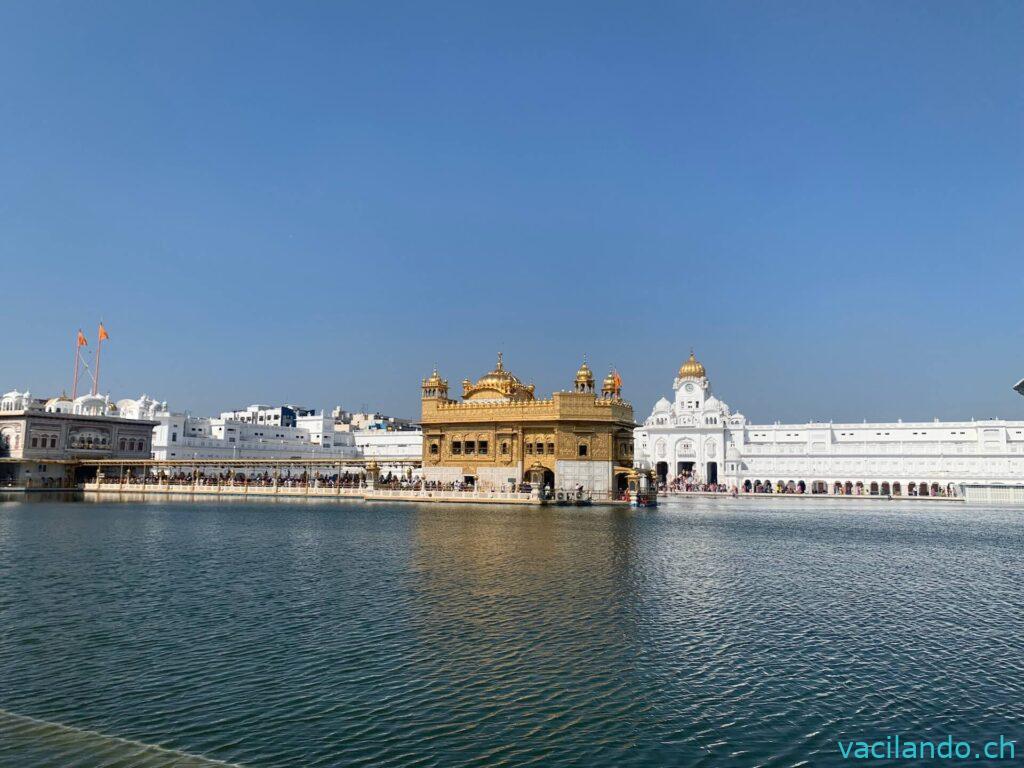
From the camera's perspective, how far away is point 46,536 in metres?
32.5

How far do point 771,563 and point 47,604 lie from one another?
20.9 meters

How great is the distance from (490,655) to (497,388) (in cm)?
5641

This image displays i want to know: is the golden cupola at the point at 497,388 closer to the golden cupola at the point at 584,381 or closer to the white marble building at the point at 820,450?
the golden cupola at the point at 584,381

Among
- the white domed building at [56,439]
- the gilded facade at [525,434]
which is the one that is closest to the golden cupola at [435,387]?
the gilded facade at [525,434]

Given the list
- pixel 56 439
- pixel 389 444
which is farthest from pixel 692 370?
pixel 56 439

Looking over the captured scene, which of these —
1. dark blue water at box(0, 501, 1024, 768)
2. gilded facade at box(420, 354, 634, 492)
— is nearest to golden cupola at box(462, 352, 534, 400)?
gilded facade at box(420, 354, 634, 492)

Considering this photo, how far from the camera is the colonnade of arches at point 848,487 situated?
328 ft

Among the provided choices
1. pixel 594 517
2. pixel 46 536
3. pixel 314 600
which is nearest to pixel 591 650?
pixel 314 600

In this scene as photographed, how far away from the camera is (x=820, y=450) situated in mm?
107750

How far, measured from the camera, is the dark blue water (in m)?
10.4

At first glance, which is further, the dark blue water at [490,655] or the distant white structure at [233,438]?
the distant white structure at [233,438]

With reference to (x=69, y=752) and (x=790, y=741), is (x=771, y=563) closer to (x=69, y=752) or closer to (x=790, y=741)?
(x=790, y=741)

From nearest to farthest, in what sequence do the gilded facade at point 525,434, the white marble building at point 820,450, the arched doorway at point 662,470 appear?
the gilded facade at point 525,434 < the white marble building at point 820,450 < the arched doorway at point 662,470

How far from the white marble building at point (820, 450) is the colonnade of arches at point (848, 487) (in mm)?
130
